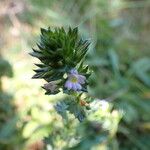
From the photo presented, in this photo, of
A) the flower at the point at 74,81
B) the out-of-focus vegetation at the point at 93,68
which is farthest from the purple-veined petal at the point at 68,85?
the out-of-focus vegetation at the point at 93,68

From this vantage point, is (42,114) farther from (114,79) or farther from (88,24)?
(88,24)

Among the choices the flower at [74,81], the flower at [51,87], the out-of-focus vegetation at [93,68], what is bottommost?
the flower at [74,81]

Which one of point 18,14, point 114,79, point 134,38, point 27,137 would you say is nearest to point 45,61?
point 27,137

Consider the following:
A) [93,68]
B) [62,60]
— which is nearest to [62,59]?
[62,60]

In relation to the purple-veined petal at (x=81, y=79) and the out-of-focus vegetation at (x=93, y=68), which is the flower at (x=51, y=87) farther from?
the out-of-focus vegetation at (x=93, y=68)

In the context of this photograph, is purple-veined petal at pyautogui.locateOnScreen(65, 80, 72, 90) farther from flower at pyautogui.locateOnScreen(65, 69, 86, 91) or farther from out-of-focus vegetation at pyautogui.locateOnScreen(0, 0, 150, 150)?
out-of-focus vegetation at pyautogui.locateOnScreen(0, 0, 150, 150)
